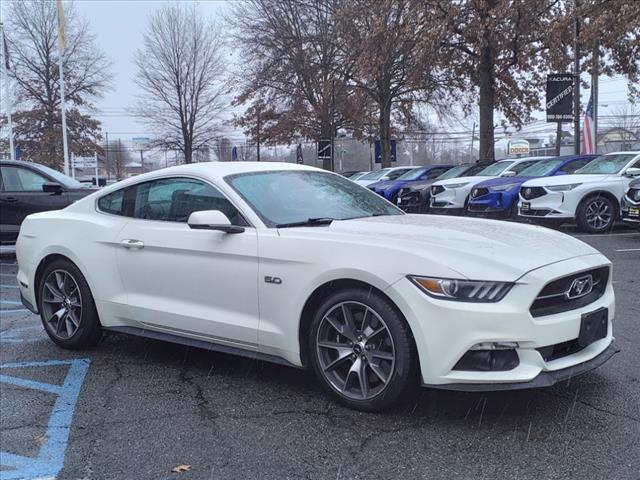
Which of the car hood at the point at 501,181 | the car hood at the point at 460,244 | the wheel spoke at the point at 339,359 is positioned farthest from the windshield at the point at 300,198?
the car hood at the point at 501,181

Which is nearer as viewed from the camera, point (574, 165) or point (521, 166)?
point (574, 165)

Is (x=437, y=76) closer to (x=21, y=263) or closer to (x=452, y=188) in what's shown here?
(x=452, y=188)

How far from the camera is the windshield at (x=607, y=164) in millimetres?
12056

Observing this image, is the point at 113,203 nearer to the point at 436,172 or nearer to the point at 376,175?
the point at 436,172

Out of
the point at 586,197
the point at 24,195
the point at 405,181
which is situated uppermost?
the point at 405,181

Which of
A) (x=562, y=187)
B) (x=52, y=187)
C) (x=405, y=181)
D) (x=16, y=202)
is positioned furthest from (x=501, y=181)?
(x=16, y=202)

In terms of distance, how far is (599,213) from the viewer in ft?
38.5

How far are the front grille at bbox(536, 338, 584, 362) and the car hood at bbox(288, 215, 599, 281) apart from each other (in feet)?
1.35

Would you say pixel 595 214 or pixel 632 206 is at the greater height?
pixel 632 206

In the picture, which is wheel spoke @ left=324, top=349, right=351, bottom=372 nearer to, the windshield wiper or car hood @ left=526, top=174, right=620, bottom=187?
the windshield wiper

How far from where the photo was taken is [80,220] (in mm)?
4969

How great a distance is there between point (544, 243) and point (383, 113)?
89.5 feet

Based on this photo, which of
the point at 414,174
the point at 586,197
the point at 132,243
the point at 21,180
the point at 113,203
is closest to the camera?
the point at 132,243

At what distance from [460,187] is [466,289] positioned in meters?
12.5
